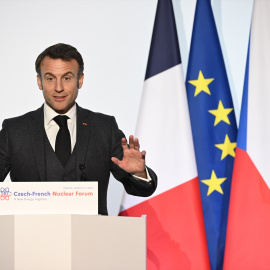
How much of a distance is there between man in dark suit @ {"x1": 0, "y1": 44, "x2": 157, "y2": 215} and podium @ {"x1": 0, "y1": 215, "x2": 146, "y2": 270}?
793 millimetres

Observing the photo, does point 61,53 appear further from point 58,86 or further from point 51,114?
point 51,114

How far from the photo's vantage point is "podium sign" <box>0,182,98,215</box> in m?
1.93

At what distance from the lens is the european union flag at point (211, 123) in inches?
156

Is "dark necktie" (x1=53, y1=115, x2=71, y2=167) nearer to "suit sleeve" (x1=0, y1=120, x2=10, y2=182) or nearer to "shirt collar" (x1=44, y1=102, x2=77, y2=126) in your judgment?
"shirt collar" (x1=44, y1=102, x2=77, y2=126)

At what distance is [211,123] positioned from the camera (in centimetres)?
403

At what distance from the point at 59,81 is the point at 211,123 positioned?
5.11 feet

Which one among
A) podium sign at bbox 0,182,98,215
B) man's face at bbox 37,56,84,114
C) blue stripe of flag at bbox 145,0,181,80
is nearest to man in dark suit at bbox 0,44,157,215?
man's face at bbox 37,56,84,114

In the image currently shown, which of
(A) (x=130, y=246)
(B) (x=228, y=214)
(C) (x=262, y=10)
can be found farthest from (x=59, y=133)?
(C) (x=262, y=10)

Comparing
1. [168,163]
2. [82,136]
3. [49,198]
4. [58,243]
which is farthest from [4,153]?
[168,163]

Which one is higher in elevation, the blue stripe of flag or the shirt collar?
the blue stripe of flag

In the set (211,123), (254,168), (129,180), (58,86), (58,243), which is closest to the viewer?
(58,243)

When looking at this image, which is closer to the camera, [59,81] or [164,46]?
[59,81]

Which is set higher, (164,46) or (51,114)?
(164,46)

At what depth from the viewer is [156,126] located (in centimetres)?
387
